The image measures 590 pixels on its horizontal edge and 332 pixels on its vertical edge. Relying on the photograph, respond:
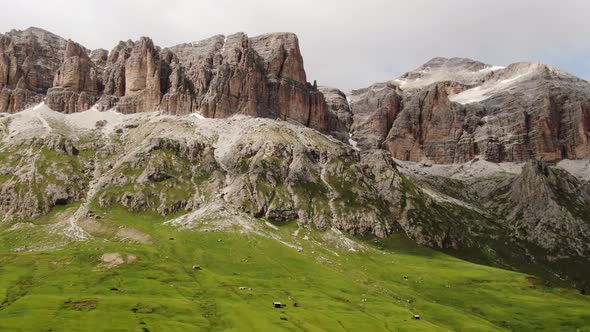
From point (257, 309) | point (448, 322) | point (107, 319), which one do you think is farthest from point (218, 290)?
point (448, 322)

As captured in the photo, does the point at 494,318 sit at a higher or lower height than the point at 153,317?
lower

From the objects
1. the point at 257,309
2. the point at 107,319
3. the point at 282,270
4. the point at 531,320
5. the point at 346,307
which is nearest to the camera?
the point at 107,319

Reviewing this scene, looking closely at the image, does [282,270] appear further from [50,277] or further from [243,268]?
[50,277]

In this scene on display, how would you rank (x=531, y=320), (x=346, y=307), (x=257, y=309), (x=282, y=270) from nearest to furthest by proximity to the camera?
(x=257, y=309) → (x=346, y=307) → (x=531, y=320) → (x=282, y=270)

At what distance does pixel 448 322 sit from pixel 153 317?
8786 centimetres

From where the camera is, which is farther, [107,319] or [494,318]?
[494,318]

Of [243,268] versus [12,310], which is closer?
[12,310]

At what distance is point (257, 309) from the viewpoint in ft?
413

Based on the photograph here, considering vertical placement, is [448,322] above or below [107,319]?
below

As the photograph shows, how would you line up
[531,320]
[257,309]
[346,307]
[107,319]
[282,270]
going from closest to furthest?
1. [107,319]
2. [257,309]
3. [346,307]
4. [531,320]
5. [282,270]

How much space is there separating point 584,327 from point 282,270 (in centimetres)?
9821

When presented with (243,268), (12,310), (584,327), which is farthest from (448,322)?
(12,310)

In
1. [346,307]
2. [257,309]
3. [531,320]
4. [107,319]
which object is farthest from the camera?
[531,320]

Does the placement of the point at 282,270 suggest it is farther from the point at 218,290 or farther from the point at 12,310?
the point at 12,310
